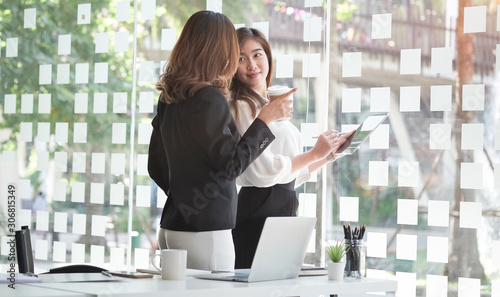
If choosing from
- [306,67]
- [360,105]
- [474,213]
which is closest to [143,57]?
[306,67]

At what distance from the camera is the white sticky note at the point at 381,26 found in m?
4.41

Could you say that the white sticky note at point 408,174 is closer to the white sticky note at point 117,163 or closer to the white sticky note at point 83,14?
the white sticky note at point 117,163

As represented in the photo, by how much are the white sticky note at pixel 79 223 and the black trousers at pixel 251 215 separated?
2.48 m

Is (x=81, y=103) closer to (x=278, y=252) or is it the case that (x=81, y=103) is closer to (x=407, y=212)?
(x=407, y=212)

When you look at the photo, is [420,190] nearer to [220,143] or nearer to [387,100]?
[387,100]

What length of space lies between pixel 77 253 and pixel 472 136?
2987 mm

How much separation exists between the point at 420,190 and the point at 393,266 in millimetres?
469

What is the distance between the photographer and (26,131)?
19.0 ft

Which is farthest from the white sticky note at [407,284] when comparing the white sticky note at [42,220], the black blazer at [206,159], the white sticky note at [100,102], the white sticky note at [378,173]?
the white sticky note at [42,220]

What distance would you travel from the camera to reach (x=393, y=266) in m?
4.34

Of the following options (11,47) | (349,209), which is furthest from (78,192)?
(349,209)

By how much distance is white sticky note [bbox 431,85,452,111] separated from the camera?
13.7 feet

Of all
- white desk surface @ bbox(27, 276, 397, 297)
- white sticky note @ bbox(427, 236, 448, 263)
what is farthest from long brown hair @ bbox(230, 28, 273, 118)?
white sticky note @ bbox(427, 236, 448, 263)

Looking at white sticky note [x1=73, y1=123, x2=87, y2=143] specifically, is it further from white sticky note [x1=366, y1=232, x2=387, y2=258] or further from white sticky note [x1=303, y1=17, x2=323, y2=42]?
white sticky note [x1=366, y1=232, x2=387, y2=258]
